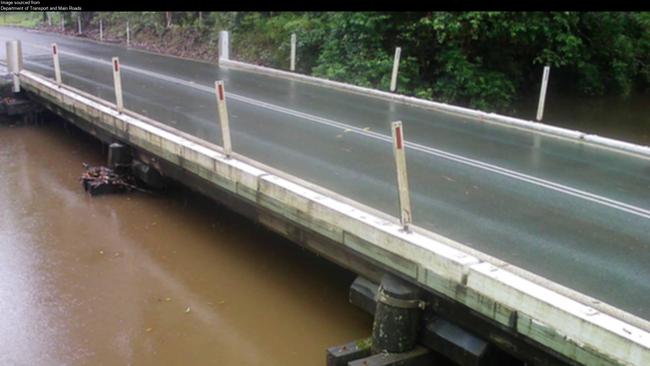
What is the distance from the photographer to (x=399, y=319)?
5762mm

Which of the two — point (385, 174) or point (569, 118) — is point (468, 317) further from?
point (569, 118)

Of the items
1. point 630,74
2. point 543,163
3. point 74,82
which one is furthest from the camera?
point 630,74

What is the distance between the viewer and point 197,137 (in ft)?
33.3

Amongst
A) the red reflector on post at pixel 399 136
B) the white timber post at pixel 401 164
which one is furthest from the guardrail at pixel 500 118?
the red reflector on post at pixel 399 136

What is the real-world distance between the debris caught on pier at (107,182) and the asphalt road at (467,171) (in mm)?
1361

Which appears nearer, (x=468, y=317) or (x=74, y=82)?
(x=468, y=317)

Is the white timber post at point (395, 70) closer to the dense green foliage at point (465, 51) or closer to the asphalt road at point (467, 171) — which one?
the dense green foliage at point (465, 51)

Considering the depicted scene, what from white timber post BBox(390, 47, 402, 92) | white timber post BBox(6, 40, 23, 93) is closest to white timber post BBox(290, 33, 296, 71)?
white timber post BBox(390, 47, 402, 92)

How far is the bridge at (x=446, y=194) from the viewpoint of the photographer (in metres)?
4.90

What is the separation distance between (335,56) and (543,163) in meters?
11.5

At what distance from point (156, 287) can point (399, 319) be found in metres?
3.75

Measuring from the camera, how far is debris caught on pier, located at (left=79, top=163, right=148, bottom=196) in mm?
11633

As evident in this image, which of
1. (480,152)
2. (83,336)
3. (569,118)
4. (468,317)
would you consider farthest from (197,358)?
(569,118)

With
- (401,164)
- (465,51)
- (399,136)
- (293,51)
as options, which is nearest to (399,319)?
(401,164)
